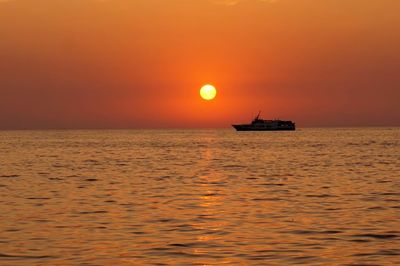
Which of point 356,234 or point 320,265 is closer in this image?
point 320,265

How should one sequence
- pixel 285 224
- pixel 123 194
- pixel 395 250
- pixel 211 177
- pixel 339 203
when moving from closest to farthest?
pixel 395 250 → pixel 285 224 → pixel 339 203 → pixel 123 194 → pixel 211 177

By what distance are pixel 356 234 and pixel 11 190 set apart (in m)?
24.0

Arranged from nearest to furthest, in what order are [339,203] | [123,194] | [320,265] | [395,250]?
[320,265] → [395,250] → [339,203] → [123,194]

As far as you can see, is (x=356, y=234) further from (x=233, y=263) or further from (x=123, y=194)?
(x=123, y=194)

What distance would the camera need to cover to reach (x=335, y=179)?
51.3m

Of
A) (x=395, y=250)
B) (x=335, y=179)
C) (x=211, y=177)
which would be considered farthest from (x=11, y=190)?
(x=395, y=250)

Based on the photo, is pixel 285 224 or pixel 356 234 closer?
pixel 356 234

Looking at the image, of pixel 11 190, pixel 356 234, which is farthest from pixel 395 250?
pixel 11 190

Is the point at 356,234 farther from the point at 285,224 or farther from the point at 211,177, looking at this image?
the point at 211,177

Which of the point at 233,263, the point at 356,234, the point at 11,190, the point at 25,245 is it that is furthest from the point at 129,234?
the point at 11,190

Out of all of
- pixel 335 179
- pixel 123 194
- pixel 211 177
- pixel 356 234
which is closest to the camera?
pixel 356 234

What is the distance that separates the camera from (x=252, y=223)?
90.5ft

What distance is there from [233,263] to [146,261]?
247cm

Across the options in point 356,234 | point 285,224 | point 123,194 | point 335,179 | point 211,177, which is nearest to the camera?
point 356,234
